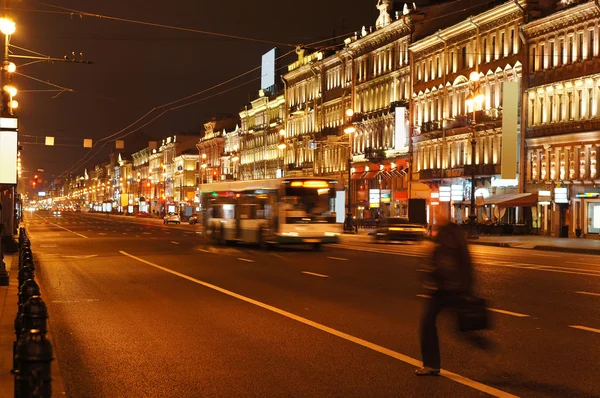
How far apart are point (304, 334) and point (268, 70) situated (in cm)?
9357

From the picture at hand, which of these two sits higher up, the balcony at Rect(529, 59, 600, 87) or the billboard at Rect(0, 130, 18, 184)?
the balcony at Rect(529, 59, 600, 87)

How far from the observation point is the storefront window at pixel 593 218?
4919 centimetres

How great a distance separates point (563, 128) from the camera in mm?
50344

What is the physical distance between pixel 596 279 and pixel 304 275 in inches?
282

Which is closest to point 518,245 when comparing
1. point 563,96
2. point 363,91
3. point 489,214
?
point 563,96

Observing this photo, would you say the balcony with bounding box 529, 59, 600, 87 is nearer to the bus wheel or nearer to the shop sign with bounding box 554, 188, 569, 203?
the shop sign with bounding box 554, 188, 569, 203

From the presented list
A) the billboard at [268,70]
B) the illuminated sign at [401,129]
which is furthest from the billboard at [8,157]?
the billboard at [268,70]

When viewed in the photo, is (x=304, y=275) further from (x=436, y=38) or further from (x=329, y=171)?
(x=329, y=171)

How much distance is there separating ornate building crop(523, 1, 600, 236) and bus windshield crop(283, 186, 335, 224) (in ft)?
67.3

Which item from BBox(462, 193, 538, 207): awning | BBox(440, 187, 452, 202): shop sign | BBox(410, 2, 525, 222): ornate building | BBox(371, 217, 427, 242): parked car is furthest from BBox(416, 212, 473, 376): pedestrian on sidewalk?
BBox(440, 187, 452, 202): shop sign

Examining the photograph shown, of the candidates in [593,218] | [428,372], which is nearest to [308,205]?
[593,218]

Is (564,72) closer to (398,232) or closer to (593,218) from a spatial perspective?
(593,218)

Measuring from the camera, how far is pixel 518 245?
40656 millimetres

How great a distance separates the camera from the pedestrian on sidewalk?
27.9 feet
